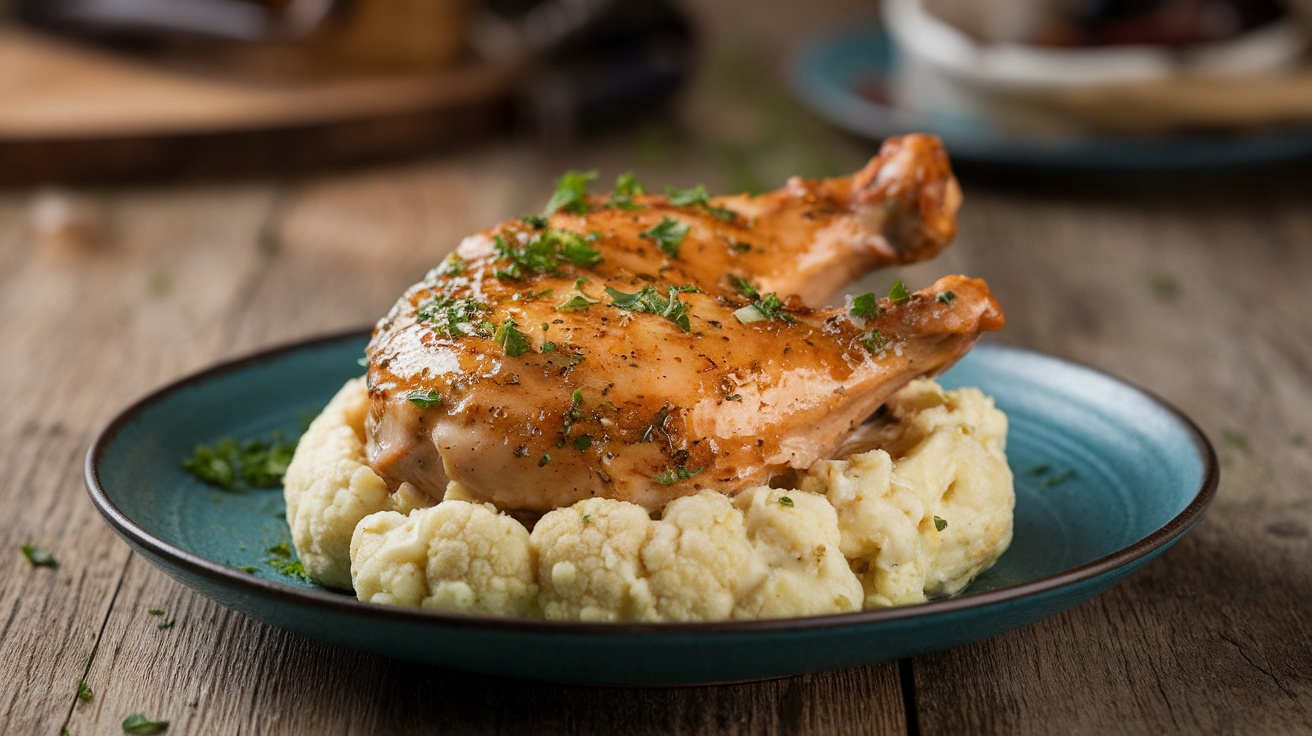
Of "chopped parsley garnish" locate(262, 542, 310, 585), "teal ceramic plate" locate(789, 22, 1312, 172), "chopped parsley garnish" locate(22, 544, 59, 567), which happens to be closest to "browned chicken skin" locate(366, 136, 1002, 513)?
"chopped parsley garnish" locate(262, 542, 310, 585)

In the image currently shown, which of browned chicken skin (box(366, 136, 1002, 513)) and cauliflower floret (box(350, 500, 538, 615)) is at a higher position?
browned chicken skin (box(366, 136, 1002, 513))

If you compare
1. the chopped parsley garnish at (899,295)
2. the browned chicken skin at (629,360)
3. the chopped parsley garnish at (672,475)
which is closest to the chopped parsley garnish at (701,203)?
the browned chicken skin at (629,360)

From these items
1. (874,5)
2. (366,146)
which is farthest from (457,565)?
(874,5)

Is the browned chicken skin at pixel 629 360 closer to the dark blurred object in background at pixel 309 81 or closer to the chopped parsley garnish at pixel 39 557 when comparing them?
the chopped parsley garnish at pixel 39 557

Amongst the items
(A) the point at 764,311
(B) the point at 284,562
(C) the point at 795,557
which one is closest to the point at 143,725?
(B) the point at 284,562

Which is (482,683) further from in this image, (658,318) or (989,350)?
(989,350)

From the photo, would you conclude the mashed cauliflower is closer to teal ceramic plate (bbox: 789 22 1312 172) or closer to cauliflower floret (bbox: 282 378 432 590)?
cauliflower floret (bbox: 282 378 432 590)

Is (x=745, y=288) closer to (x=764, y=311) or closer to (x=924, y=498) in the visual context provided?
(x=764, y=311)
